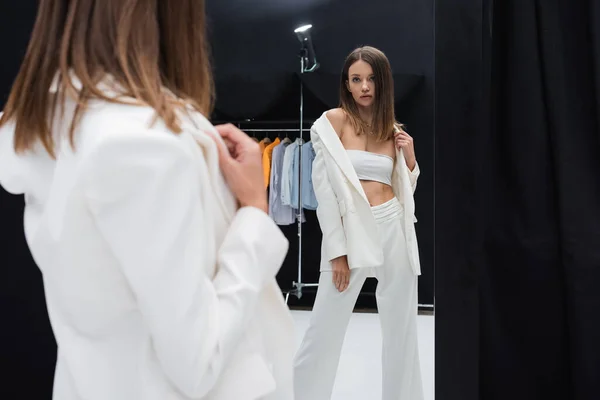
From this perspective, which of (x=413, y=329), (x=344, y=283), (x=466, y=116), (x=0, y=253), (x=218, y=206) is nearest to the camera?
(x=218, y=206)

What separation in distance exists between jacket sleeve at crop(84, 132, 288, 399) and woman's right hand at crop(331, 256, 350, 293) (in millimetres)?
1332

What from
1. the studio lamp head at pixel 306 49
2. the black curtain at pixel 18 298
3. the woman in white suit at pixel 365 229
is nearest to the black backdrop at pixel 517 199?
the woman in white suit at pixel 365 229

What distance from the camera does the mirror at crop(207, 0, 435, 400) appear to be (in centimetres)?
183

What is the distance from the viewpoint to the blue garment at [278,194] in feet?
7.33

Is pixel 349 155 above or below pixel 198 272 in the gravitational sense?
above

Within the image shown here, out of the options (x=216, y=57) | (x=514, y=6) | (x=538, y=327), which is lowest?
(x=538, y=327)

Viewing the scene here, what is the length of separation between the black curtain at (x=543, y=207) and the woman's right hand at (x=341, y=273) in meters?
0.94

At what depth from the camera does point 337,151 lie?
1881mm

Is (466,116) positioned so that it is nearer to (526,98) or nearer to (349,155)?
(526,98)

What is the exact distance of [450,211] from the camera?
3.17 feet

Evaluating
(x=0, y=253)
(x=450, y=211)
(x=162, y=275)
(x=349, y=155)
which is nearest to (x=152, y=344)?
(x=162, y=275)

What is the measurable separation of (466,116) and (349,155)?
3.06 feet

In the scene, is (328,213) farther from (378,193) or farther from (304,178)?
(304,178)

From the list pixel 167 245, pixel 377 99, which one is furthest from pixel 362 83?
pixel 167 245
